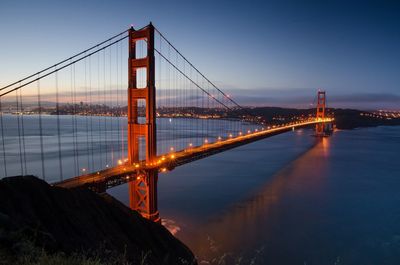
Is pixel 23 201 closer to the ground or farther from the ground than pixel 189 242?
farther from the ground

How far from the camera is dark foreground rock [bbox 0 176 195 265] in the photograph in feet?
28.4

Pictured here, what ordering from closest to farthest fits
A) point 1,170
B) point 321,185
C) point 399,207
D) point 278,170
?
point 399,207 → point 321,185 → point 1,170 → point 278,170

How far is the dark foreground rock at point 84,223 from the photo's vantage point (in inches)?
341

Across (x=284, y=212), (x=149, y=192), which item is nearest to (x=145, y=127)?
(x=149, y=192)

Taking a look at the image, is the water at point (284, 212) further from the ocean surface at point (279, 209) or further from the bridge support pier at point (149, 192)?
the bridge support pier at point (149, 192)

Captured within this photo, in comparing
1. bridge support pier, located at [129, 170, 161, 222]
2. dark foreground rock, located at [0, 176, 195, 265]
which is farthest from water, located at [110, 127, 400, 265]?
dark foreground rock, located at [0, 176, 195, 265]

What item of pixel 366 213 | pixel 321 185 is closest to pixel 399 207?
pixel 366 213

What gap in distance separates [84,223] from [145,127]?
827cm

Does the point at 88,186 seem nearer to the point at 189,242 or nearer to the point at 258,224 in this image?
the point at 189,242

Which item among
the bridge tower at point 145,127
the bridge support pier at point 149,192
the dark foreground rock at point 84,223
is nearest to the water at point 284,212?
the bridge support pier at point 149,192

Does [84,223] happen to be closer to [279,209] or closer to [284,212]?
[284,212]

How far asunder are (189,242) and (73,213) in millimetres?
8179

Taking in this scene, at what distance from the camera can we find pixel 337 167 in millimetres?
43250

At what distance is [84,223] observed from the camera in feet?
34.8
